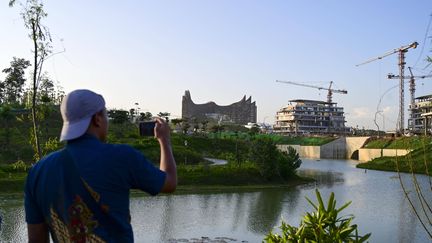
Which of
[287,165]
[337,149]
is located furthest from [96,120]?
[337,149]

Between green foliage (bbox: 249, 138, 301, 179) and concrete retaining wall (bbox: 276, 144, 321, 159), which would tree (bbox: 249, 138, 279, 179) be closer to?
green foliage (bbox: 249, 138, 301, 179)

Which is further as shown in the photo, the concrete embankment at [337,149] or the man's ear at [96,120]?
the concrete embankment at [337,149]

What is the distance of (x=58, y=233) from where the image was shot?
229cm

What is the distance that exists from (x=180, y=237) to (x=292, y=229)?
7.66 meters

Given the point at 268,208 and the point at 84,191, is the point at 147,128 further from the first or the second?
the point at 268,208

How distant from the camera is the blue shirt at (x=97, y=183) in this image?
2137mm

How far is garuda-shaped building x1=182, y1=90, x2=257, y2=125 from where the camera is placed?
531 feet

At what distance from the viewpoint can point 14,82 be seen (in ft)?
177

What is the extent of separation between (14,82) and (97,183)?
5628 cm

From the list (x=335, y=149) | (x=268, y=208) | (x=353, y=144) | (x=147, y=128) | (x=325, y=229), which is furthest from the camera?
(x=335, y=149)

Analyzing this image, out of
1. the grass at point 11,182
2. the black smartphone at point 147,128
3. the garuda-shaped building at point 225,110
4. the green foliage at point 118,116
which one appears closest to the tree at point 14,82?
the green foliage at point 118,116

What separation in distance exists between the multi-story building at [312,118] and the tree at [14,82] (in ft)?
263

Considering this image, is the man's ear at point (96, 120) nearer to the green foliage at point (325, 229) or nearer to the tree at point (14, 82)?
the green foliage at point (325, 229)

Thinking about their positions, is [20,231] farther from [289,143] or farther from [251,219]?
[289,143]
